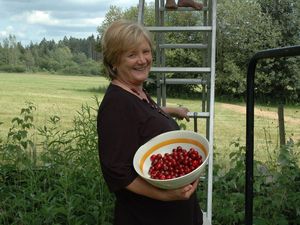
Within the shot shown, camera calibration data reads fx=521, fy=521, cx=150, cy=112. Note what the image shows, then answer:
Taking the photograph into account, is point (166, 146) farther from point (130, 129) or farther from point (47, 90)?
point (47, 90)

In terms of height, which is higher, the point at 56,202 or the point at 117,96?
the point at 117,96

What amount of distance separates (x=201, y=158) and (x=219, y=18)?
A: 9771 mm

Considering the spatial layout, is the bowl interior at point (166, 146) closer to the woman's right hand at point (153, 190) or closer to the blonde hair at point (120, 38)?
the woman's right hand at point (153, 190)

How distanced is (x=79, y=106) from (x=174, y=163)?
25.0 feet

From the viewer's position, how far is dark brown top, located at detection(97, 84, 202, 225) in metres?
1.65

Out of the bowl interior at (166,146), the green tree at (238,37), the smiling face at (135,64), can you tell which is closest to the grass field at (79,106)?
the green tree at (238,37)

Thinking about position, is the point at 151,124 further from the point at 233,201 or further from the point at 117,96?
the point at 233,201

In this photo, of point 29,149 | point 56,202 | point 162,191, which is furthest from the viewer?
point 29,149

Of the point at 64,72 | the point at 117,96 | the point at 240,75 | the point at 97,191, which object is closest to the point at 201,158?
the point at 117,96

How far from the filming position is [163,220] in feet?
5.87

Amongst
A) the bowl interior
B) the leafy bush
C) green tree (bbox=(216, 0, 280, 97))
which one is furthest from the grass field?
the bowl interior

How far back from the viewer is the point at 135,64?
175 centimetres

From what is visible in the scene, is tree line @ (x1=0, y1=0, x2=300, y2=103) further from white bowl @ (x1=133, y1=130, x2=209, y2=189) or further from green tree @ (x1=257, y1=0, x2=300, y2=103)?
white bowl @ (x1=133, y1=130, x2=209, y2=189)

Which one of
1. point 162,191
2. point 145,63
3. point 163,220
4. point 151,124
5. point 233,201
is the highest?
point 145,63
